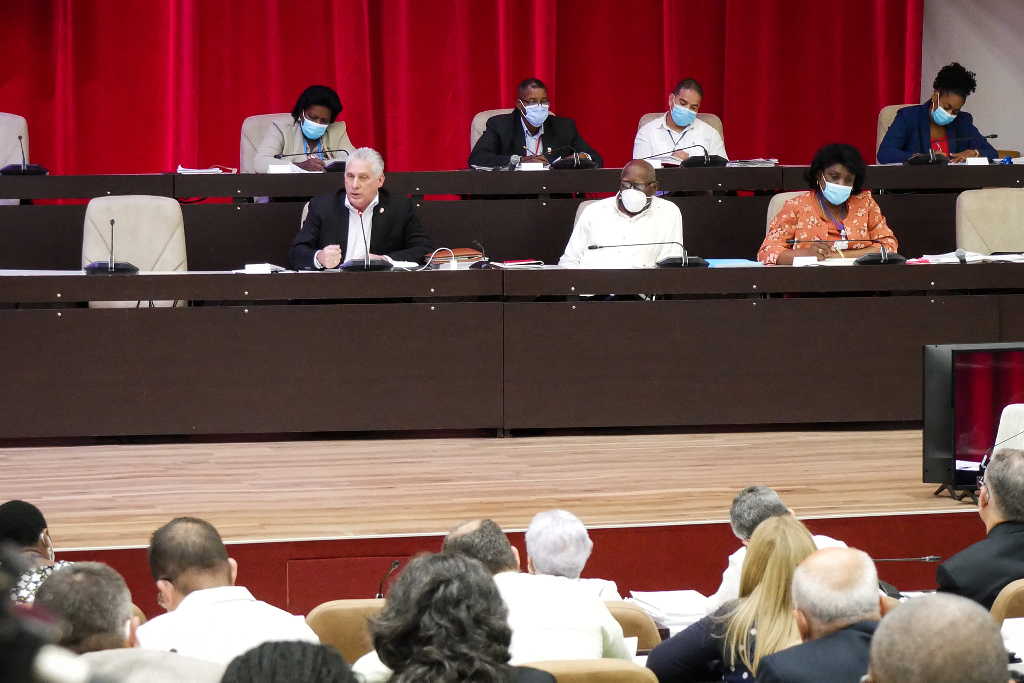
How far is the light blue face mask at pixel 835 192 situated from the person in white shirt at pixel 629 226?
63 cm

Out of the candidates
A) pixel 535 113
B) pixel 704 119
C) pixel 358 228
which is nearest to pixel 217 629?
pixel 358 228

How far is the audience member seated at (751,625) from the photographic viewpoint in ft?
6.71

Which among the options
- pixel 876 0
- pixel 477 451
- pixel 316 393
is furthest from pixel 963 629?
pixel 876 0

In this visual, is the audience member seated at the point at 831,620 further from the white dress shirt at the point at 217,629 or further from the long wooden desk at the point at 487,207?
the long wooden desk at the point at 487,207

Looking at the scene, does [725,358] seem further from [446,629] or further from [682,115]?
[446,629]

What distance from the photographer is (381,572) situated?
3.40 metres

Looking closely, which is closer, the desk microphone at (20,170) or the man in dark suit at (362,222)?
the man in dark suit at (362,222)

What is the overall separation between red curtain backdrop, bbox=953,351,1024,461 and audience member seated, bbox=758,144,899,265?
1.63 metres

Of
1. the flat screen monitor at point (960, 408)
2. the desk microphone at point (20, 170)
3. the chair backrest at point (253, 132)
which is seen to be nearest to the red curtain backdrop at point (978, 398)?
the flat screen monitor at point (960, 408)

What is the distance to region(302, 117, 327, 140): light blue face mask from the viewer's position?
20.6 ft

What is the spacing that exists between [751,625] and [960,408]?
197 centimetres

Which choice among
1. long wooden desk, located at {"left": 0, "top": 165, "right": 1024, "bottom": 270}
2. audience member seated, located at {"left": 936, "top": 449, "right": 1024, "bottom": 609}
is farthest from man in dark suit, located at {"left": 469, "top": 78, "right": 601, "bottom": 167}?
audience member seated, located at {"left": 936, "top": 449, "right": 1024, "bottom": 609}

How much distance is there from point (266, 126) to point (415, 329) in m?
2.11

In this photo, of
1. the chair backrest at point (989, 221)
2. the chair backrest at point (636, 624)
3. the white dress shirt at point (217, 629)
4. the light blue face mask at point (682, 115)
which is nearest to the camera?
the white dress shirt at point (217, 629)
